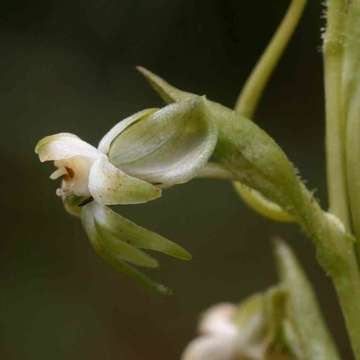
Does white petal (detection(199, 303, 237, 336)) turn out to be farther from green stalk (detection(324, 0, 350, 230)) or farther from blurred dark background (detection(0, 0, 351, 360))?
blurred dark background (detection(0, 0, 351, 360))

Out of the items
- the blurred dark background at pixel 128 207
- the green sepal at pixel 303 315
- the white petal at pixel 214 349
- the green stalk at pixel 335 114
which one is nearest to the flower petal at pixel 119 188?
the green stalk at pixel 335 114

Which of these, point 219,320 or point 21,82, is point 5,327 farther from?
point 219,320

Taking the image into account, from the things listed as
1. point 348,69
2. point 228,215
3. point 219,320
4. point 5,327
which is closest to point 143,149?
point 348,69

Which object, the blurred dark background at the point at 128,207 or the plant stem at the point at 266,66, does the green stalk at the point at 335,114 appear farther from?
the blurred dark background at the point at 128,207

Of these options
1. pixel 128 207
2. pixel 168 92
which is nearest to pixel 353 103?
pixel 168 92

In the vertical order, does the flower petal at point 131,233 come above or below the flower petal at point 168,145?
below

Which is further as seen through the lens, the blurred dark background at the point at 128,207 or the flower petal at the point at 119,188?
the blurred dark background at the point at 128,207

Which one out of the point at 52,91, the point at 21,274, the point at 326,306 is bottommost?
the point at 326,306
